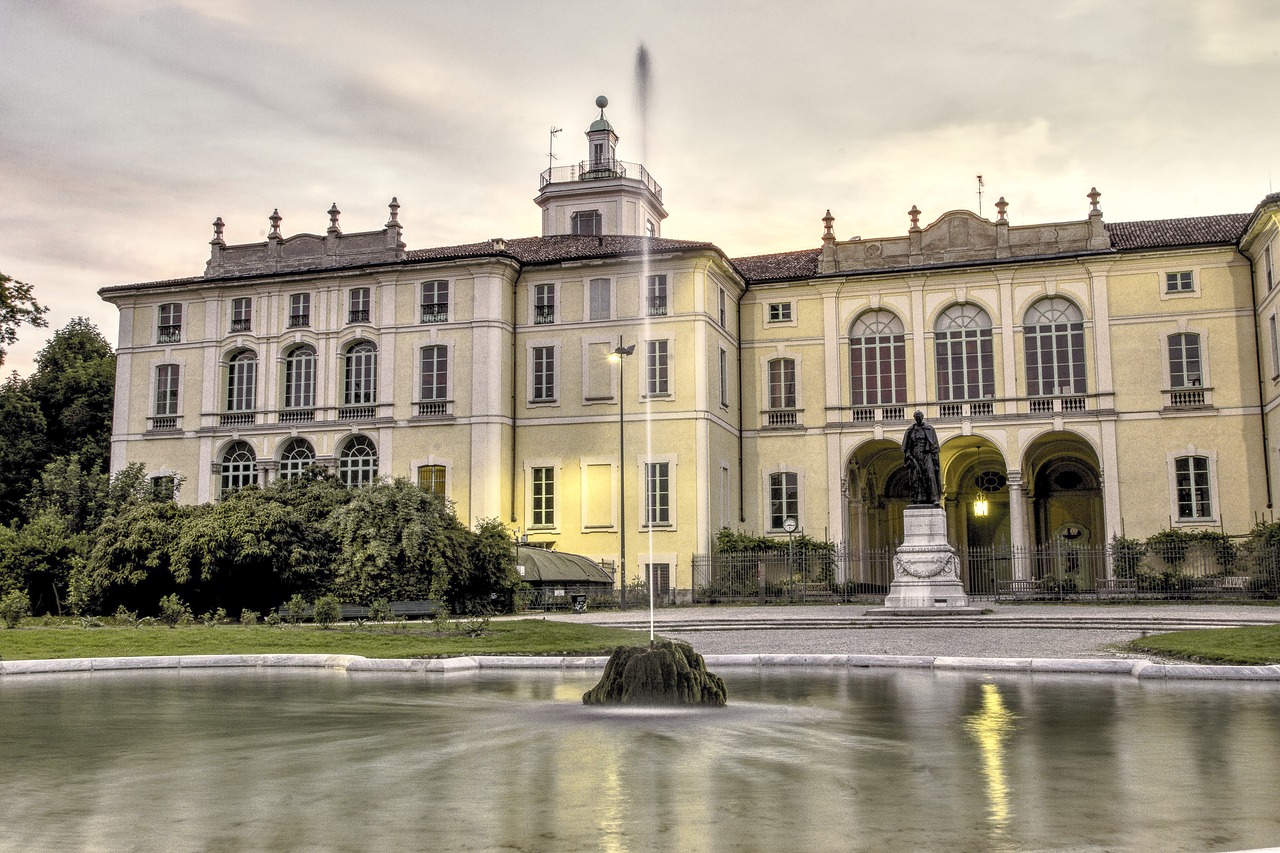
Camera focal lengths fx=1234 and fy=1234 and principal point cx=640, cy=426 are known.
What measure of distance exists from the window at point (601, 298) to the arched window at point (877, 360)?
8.90 m

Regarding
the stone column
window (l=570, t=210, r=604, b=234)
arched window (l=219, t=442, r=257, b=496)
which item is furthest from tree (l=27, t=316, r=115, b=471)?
the stone column

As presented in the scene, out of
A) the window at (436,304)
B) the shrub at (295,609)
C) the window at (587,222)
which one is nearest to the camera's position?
the shrub at (295,609)

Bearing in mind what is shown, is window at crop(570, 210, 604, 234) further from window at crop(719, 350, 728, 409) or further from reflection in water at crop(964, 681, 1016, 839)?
reflection in water at crop(964, 681, 1016, 839)

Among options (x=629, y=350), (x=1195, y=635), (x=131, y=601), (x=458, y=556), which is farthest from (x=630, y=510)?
(x=1195, y=635)

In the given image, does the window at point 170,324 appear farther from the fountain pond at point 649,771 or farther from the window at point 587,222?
the fountain pond at point 649,771

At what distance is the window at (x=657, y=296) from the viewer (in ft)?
141

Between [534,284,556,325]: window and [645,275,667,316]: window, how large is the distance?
366 centimetres

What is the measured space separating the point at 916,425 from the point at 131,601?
63.9 ft

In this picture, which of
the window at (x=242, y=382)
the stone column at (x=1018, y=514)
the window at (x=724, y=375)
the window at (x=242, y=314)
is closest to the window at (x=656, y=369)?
the window at (x=724, y=375)

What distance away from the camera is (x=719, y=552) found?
134 feet

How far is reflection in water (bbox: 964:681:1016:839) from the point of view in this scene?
21.4ft

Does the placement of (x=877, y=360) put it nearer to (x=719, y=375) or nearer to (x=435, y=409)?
(x=719, y=375)

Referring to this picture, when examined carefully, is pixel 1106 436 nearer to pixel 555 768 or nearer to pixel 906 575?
pixel 906 575

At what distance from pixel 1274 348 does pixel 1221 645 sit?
84.2 ft
